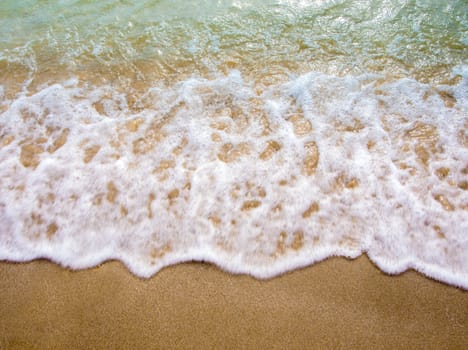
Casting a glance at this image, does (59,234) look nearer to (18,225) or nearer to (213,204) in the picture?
(18,225)

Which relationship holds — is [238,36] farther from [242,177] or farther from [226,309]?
[226,309]

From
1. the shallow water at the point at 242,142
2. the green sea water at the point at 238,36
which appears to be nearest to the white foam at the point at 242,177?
the shallow water at the point at 242,142

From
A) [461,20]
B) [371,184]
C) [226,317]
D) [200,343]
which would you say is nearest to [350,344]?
[226,317]

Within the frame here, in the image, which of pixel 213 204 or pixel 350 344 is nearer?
pixel 350 344

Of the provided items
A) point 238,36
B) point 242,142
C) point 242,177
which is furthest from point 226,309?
point 238,36

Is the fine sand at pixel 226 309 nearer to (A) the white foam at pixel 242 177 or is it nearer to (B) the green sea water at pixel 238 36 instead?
(A) the white foam at pixel 242 177

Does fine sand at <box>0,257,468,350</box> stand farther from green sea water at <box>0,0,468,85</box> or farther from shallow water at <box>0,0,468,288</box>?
green sea water at <box>0,0,468,85</box>
